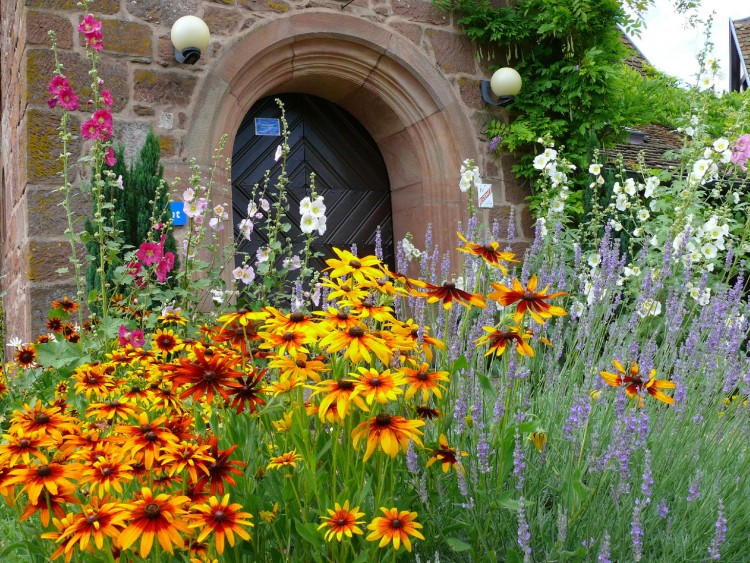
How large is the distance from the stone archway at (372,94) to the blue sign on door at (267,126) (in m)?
0.25

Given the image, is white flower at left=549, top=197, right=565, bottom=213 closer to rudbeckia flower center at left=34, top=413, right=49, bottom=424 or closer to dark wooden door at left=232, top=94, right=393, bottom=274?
dark wooden door at left=232, top=94, right=393, bottom=274

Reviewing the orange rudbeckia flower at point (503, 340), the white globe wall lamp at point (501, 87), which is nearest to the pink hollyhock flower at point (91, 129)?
the orange rudbeckia flower at point (503, 340)

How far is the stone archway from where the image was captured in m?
5.14

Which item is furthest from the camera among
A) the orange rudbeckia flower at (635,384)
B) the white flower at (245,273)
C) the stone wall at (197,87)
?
the stone wall at (197,87)

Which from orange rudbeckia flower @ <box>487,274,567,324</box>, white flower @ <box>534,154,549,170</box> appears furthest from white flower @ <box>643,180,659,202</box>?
orange rudbeckia flower @ <box>487,274,567,324</box>

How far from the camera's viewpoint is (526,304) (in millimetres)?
1396

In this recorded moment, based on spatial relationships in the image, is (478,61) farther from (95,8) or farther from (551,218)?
(95,8)

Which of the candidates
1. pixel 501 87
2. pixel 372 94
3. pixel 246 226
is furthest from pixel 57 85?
pixel 501 87

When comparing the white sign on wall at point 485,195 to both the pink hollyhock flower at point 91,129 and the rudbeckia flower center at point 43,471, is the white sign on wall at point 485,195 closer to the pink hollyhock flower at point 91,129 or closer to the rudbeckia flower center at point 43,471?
the pink hollyhock flower at point 91,129

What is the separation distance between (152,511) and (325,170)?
5.13 meters

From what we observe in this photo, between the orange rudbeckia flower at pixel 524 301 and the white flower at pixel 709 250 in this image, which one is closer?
the orange rudbeckia flower at pixel 524 301

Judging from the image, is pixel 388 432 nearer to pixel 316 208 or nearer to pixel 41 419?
pixel 41 419

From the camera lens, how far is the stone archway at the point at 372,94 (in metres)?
5.14

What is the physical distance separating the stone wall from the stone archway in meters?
0.01
